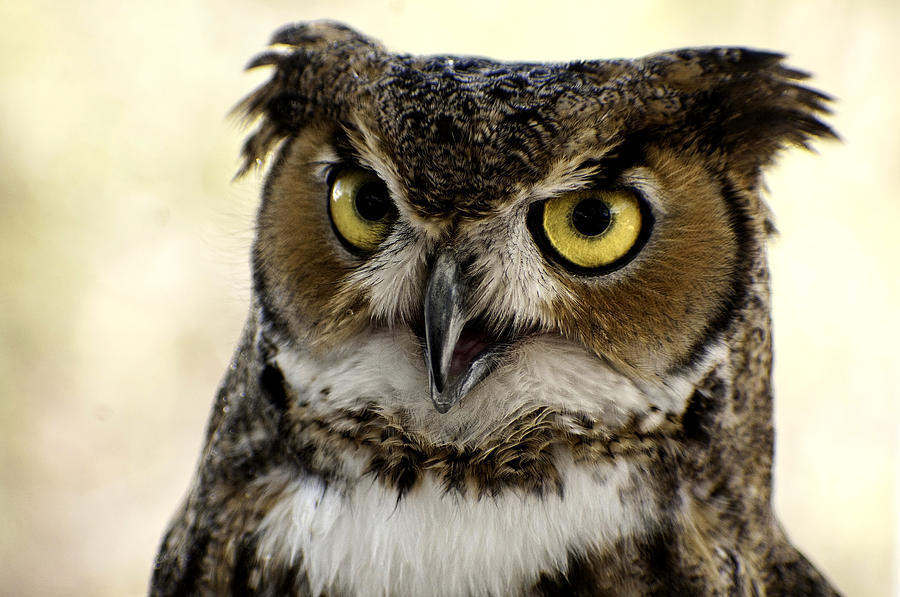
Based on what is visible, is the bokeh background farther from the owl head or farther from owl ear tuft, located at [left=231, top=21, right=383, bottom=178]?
the owl head

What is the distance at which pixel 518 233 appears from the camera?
0.94 m

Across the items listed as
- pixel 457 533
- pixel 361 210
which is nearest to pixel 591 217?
pixel 361 210

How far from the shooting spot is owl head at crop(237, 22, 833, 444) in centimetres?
91

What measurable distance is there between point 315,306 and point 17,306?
1928mm

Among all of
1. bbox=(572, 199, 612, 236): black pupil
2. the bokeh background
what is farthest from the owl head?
the bokeh background

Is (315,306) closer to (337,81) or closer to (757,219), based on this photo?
(337,81)

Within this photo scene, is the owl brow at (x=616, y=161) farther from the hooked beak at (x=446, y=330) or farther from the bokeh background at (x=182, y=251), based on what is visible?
the bokeh background at (x=182, y=251)

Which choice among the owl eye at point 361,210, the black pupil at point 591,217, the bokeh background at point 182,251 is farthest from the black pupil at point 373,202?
the bokeh background at point 182,251

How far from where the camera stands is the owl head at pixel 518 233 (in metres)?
0.91

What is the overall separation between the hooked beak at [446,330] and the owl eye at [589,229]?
11cm

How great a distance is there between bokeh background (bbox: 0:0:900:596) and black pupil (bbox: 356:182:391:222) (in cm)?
170

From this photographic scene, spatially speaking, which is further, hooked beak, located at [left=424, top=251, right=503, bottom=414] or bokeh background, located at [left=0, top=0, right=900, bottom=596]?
bokeh background, located at [left=0, top=0, right=900, bottom=596]

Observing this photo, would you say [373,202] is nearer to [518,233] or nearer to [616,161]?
[518,233]

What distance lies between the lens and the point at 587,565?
103cm
